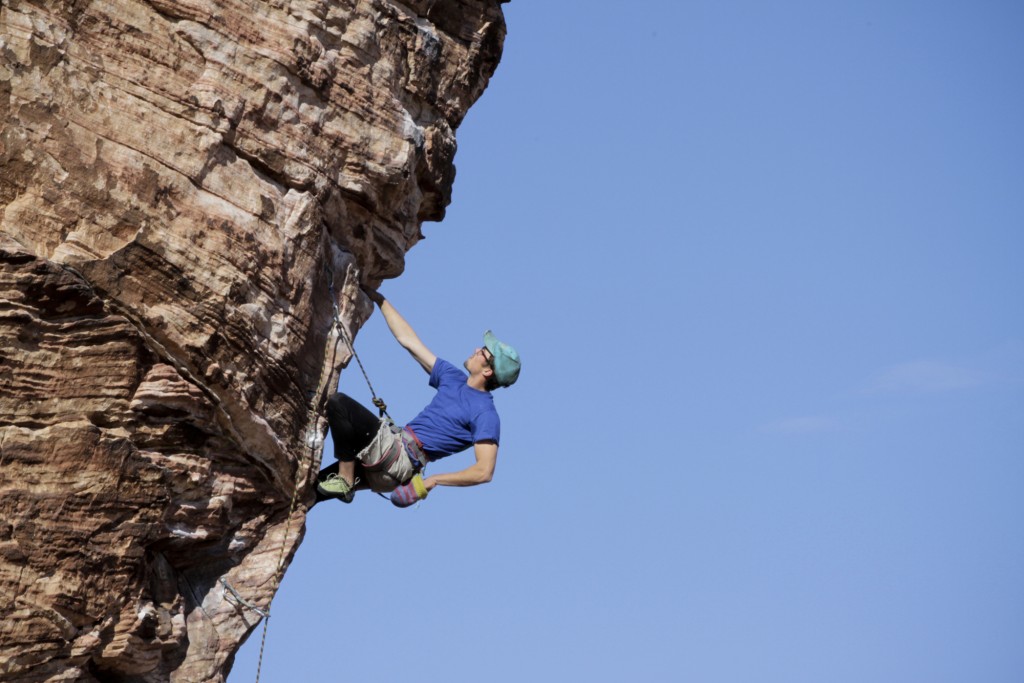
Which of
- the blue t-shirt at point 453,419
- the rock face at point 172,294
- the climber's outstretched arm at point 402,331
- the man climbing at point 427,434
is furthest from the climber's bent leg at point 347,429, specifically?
the climber's outstretched arm at point 402,331

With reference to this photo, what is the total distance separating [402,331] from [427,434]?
1098 mm

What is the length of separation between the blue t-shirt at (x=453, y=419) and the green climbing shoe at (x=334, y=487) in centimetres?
81

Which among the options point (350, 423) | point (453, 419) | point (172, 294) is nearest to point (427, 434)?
point (453, 419)

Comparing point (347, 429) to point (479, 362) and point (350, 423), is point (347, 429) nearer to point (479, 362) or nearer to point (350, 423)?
point (350, 423)

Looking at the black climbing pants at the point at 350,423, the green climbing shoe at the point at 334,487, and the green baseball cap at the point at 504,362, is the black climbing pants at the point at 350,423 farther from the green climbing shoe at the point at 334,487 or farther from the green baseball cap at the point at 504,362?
the green baseball cap at the point at 504,362

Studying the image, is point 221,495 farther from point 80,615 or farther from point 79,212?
point 79,212

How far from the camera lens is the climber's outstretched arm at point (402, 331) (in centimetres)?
1318

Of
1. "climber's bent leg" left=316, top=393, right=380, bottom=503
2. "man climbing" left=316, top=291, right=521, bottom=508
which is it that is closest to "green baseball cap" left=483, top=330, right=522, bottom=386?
"man climbing" left=316, top=291, right=521, bottom=508

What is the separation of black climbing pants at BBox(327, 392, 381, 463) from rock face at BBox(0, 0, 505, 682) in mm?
179

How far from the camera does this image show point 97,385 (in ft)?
35.0

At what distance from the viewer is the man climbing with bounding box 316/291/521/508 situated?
12141 mm

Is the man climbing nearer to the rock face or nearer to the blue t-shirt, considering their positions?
the blue t-shirt

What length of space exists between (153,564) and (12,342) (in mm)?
2125

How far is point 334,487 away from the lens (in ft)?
40.3
